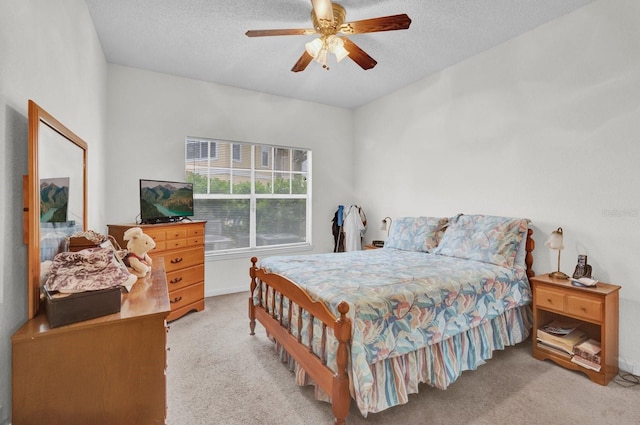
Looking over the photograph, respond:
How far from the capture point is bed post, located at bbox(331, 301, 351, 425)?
159 cm

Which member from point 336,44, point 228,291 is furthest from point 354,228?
point 336,44

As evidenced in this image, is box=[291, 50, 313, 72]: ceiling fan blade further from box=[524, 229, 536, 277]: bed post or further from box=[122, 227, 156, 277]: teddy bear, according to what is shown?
box=[524, 229, 536, 277]: bed post

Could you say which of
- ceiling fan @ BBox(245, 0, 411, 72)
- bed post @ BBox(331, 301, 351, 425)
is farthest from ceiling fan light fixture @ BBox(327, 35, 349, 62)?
bed post @ BBox(331, 301, 351, 425)

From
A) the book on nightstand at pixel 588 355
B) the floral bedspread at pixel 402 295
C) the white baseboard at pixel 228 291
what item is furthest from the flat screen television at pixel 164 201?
the book on nightstand at pixel 588 355

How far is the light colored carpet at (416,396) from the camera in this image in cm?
178

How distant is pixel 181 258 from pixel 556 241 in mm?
3546

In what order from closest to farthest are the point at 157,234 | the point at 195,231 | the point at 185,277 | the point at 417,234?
the point at 157,234 < the point at 185,277 < the point at 195,231 < the point at 417,234

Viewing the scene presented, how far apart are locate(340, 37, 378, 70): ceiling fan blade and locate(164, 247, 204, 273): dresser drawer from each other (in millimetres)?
2589

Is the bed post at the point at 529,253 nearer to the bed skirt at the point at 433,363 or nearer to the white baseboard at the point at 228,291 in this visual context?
the bed skirt at the point at 433,363

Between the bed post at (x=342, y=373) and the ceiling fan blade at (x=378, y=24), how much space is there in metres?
1.88

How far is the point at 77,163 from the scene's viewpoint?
6.09 ft

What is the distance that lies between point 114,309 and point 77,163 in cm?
122

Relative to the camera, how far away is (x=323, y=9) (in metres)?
2.00

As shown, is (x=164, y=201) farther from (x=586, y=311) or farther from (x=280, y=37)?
(x=586, y=311)
